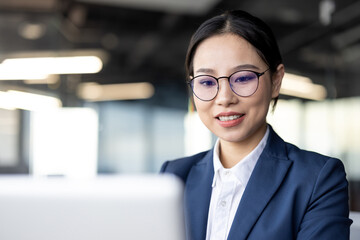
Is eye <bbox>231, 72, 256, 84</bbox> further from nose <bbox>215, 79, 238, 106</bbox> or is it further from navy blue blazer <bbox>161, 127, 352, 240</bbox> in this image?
navy blue blazer <bbox>161, 127, 352, 240</bbox>

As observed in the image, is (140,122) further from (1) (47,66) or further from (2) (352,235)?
(2) (352,235)

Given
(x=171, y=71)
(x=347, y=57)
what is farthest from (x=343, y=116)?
(x=171, y=71)

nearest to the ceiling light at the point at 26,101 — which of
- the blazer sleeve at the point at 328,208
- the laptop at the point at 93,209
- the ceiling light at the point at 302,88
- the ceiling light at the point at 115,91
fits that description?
the ceiling light at the point at 115,91

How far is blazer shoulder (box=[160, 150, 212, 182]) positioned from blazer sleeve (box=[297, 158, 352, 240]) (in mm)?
442

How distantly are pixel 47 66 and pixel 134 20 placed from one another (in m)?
1.75

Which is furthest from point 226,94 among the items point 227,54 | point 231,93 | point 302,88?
point 302,88

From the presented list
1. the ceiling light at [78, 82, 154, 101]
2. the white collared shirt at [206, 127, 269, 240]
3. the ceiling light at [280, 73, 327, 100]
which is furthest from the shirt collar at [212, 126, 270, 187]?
the ceiling light at [280, 73, 327, 100]

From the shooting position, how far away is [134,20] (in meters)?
7.31

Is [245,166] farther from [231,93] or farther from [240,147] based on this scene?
[231,93]

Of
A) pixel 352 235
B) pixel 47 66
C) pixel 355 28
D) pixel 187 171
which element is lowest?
pixel 352 235

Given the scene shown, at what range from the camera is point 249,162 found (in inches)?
57.7

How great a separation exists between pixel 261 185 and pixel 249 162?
11 cm

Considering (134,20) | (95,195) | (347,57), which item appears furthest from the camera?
(134,20)

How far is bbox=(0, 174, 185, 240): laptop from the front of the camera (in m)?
0.65
